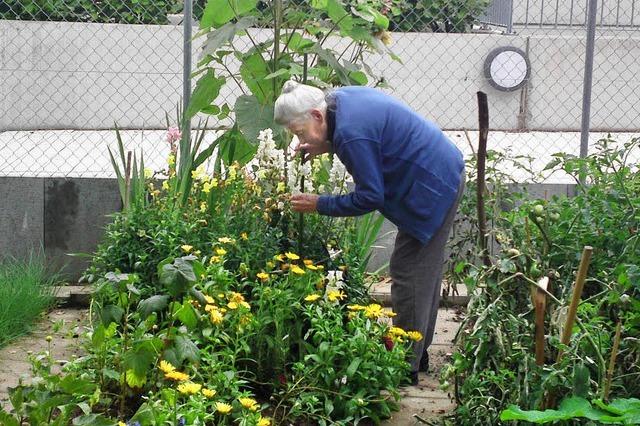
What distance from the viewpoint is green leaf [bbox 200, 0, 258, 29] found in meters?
5.73

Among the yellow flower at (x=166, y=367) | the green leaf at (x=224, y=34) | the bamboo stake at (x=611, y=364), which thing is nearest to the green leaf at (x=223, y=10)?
the green leaf at (x=224, y=34)

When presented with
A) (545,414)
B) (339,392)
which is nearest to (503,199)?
(339,392)

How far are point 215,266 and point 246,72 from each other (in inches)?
62.6

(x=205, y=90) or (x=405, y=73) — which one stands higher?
(x=405, y=73)

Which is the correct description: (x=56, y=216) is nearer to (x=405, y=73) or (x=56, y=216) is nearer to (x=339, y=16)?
(x=339, y=16)

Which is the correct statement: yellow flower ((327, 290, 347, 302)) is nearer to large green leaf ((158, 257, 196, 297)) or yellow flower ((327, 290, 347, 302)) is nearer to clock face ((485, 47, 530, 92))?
large green leaf ((158, 257, 196, 297))

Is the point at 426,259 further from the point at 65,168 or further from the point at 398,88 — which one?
the point at 398,88

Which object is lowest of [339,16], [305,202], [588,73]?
[305,202]

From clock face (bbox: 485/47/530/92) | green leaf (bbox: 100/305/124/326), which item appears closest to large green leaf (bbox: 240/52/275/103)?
green leaf (bbox: 100/305/124/326)

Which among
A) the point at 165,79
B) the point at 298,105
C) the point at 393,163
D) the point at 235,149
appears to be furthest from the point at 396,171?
the point at 165,79

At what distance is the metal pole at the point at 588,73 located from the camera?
6363mm

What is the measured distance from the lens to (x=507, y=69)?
856cm

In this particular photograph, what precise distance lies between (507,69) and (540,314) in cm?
541

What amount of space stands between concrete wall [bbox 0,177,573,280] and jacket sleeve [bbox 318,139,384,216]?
2.06 meters
